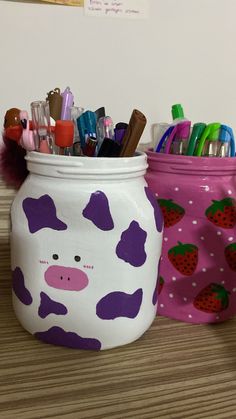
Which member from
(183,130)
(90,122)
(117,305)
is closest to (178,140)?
(183,130)

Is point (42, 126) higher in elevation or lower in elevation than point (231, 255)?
higher

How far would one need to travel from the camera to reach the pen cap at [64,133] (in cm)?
51

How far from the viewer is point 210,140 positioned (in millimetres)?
597

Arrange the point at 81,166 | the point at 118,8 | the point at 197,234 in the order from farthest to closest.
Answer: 1. the point at 118,8
2. the point at 197,234
3. the point at 81,166

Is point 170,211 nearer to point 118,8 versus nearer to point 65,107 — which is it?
point 65,107

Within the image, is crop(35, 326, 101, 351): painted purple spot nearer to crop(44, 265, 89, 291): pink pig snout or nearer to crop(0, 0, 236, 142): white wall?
crop(44, 265, 89, 291): pink pig snout

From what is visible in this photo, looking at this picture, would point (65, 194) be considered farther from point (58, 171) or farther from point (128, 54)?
point (128, 54)

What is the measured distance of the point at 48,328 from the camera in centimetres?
55

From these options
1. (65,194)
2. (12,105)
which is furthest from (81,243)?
(12,105)

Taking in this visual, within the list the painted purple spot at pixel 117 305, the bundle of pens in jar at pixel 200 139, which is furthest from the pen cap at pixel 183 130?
the painted purple spot at pixel 117 305

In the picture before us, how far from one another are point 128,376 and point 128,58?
49 cm

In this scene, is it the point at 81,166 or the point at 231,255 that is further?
the point at 231,255

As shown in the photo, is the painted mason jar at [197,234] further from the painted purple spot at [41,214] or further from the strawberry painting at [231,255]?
the painted purple spot at [41,214]

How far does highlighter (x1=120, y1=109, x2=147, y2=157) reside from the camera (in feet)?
1.71
